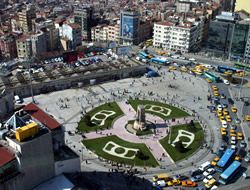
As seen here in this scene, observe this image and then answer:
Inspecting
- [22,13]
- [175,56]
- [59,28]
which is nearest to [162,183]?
[175,56]

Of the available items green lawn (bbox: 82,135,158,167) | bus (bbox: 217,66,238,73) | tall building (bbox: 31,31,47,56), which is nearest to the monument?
green lawn (bbox: 82,135,158,167)

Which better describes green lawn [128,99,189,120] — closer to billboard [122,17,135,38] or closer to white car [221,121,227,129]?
white car [221,121,227,129]

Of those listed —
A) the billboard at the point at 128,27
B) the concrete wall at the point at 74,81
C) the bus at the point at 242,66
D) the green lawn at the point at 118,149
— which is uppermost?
the billboard at the point at 128,27

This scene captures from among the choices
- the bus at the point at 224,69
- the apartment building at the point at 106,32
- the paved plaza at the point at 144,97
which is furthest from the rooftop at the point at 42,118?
the apartment building at the point at 106,32

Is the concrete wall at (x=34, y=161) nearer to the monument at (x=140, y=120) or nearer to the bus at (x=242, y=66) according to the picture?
the monument at (x=140, y=120)

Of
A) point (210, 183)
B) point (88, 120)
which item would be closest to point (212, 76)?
point (88, 120)
